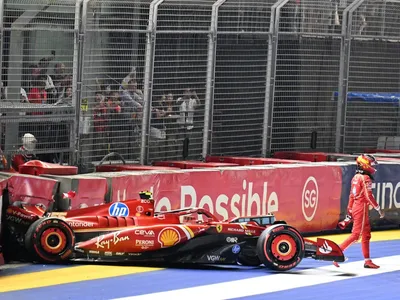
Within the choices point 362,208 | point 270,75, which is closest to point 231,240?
point 362,208

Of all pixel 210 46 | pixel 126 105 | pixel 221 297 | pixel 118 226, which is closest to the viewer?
pixel 221 297

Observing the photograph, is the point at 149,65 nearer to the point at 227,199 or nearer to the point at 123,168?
the point at 123,168

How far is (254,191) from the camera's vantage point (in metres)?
16.8

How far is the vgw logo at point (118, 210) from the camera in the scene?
1402cm

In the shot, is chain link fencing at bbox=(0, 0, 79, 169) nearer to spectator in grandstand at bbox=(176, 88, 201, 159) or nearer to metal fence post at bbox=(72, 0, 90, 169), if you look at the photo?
metal fence post at bbox=(72, 0, 90, 169)

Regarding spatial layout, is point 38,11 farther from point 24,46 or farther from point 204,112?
point 204,112

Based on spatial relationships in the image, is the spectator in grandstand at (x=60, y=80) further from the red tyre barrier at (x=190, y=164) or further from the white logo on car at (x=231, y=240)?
the white logo on car at (x=231, y=240)

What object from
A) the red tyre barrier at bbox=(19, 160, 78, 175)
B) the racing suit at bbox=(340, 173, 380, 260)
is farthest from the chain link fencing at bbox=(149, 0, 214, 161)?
the racing suit at bbox=(340, 173, 380, 260)

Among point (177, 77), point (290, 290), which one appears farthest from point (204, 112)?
point (290, 290)

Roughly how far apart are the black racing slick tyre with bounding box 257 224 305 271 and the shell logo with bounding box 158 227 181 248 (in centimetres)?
100

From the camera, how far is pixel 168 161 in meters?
A: 18.2

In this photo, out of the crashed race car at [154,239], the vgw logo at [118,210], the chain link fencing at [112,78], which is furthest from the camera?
the chain link fencing at [112,78]

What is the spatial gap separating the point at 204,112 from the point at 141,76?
5.30 feet

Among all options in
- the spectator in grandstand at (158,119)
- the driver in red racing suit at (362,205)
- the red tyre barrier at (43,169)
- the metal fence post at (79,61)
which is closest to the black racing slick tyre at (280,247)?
the driver in red racing suit at (362,205)
